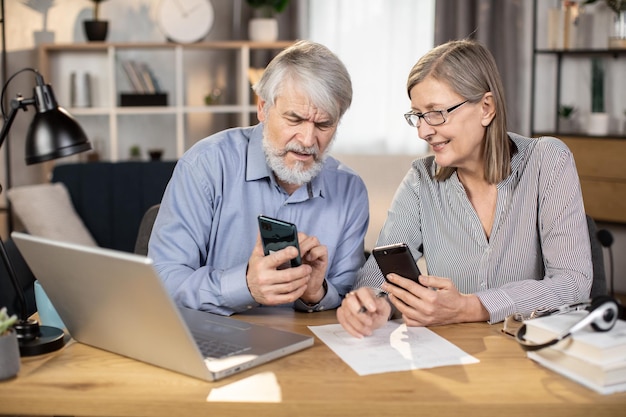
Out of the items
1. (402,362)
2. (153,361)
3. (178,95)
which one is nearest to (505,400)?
(402,362)

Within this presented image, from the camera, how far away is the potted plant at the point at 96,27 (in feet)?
15.9

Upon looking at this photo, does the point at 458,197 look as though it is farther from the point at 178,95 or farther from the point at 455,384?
the point at 178,95

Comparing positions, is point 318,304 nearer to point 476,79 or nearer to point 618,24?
point 476,79

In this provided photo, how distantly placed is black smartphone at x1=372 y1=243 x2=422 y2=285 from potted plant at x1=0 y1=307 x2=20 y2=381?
692mm

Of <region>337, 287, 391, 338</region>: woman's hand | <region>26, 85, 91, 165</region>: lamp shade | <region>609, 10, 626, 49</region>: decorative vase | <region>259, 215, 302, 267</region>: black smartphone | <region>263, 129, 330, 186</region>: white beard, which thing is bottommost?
<region>337, 287, 391, 338</region>: woman's hand

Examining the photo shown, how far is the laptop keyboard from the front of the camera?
150cm

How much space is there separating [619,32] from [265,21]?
1.99 meters

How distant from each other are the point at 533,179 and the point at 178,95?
123 inches

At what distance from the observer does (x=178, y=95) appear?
4.84 meters

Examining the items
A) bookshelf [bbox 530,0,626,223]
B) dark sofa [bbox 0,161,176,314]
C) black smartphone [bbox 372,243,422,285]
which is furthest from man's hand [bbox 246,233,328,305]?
bookshelf [bbox 530,0,626,223]

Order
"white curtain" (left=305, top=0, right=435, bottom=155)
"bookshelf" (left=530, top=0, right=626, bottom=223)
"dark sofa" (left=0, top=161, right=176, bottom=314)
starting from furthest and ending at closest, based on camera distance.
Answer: "white curtain" (left=305, top=0, right=435, bottom=155), "bookshelf" (left=530, top=0, right=626, bottom=223), "dark sofa" (left=0, top=161, right=176, bottom=314)

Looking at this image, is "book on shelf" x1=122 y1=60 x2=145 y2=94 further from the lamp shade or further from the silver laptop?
the silver laptop

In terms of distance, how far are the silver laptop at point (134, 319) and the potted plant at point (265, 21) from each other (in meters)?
3.50

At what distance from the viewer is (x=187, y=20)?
4.84 metres
